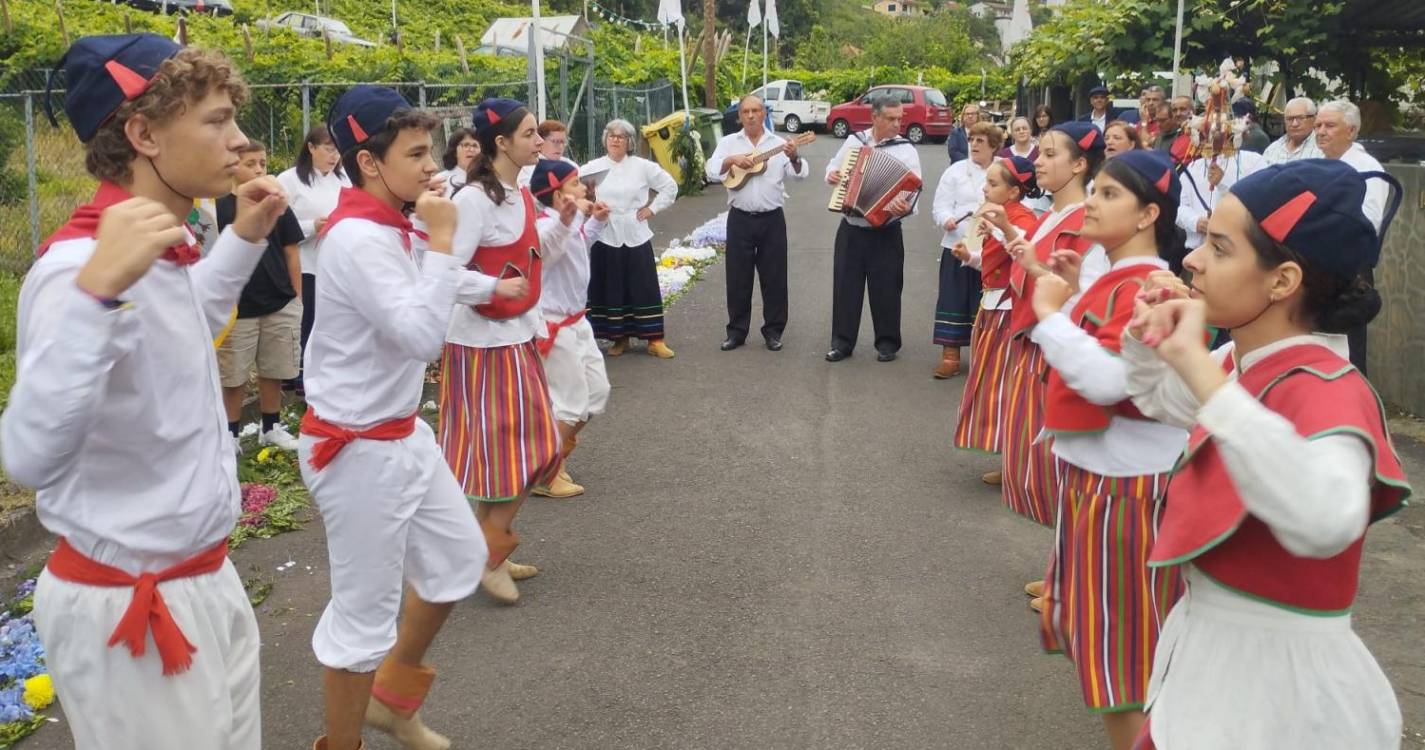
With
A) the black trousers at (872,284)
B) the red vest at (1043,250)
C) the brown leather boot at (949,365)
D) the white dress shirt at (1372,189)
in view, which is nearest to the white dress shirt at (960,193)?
the black trousers at (872,284)

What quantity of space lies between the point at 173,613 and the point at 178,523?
179mm

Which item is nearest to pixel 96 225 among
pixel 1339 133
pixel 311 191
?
pixel 311 191

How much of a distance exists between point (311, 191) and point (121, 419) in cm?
540

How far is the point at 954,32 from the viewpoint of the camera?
60781 millimetres

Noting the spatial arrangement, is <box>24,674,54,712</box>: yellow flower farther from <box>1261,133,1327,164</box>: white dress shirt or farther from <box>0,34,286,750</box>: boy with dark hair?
<box>1261,133,1327,164</box>: white dress shirt

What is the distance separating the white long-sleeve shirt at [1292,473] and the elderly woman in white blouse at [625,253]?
25.5ft

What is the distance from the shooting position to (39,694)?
4219 mm

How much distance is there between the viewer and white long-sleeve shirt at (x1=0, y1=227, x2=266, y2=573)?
2.22 m

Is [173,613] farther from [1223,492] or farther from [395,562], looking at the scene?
[1223,492]

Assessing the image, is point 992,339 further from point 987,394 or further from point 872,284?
point 872,284

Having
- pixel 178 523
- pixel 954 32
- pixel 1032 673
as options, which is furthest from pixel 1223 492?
pixel 954 32

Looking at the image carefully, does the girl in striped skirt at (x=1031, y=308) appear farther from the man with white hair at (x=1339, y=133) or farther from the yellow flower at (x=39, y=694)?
the yellow flower at (x=39, y=694)

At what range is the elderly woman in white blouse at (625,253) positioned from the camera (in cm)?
979

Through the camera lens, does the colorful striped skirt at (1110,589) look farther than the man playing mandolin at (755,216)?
No
